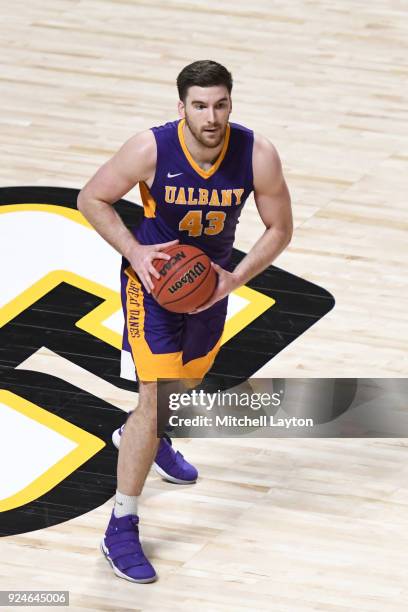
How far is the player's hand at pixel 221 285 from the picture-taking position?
519 cm

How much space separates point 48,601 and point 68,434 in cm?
107

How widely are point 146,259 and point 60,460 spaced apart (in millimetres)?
1257

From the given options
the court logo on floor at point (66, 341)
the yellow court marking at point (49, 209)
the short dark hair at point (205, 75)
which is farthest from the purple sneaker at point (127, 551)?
the yellow court marking at point (49, 209)

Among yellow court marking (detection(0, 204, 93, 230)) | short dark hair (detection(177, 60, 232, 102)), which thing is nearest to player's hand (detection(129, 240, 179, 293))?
short dark hair (detection(177, 60, 232, 102))

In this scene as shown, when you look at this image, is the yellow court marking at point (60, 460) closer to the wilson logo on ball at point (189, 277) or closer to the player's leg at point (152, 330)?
the player's leg at point (152, 330)

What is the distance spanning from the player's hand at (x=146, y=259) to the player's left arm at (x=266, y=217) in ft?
0.62

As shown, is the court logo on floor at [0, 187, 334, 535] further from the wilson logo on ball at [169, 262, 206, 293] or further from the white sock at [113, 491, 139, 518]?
the wilson logo on ball at [169, 262, 206, 293]

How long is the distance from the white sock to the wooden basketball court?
214 mm

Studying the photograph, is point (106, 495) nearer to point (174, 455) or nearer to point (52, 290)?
point (174, 455)

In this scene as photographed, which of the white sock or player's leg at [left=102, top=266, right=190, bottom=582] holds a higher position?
player's leg at [left=102, top=266, right=190, bottom=582]

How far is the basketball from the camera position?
200 inches

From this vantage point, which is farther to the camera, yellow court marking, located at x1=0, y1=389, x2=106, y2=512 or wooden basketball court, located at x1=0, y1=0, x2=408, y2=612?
yellow court marking, located at x1=0, y1=389, x2=106, y2=512

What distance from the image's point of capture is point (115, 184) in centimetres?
521

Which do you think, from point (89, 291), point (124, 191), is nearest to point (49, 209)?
point (89, 291)
